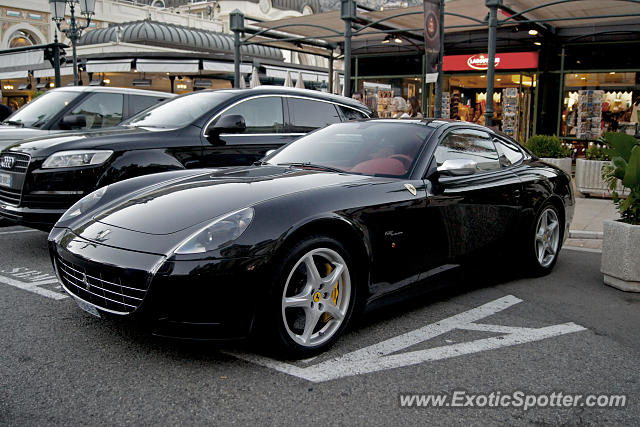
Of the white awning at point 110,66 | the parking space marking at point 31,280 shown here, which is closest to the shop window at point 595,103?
the parking space marking at point 31,280

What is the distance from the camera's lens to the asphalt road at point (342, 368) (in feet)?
9.26

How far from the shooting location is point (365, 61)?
20938 millimetres

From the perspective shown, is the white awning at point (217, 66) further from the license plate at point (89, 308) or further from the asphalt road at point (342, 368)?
the license plate at point (89, 308)

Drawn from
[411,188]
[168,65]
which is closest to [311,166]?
[411,188]

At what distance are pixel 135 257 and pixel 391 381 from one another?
1.45 m

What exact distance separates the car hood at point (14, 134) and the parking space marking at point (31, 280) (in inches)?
131

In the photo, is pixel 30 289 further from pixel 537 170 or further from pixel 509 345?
pixel 537 170

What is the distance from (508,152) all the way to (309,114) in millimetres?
2813

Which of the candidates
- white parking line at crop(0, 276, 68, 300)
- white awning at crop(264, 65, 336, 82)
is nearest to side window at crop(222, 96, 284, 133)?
white parking line at crop(0, 276, 68, 300)

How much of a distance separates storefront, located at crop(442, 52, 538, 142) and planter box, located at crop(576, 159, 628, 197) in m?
6.66

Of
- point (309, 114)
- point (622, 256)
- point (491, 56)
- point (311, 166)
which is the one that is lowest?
point (622, 256)

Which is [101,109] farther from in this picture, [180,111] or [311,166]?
[311,166]

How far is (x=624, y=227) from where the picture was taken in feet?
17.3

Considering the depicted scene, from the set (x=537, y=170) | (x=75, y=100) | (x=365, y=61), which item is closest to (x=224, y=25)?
(x=365, y=61)
